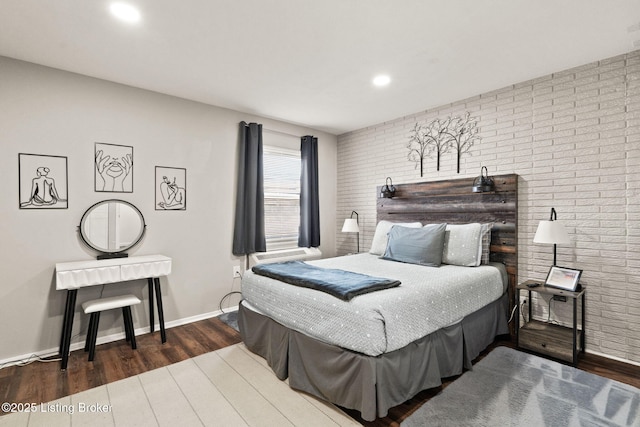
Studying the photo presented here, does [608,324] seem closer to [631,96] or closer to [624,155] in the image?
[624,155]

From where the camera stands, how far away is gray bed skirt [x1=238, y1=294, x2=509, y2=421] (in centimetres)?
179

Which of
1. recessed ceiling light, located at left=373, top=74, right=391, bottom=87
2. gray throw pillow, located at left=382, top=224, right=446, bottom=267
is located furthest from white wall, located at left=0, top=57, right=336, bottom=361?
gray throw pillow, located at left=382, top=224, right=446, bottom=267

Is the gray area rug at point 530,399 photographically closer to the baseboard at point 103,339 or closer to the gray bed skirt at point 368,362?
the gray bed skirt at point 368,362

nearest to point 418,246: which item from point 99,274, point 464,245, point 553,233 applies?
point 464,245

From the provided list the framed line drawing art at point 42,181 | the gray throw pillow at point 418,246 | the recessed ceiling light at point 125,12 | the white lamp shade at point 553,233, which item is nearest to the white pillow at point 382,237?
the gray throw pillow at point 418,246

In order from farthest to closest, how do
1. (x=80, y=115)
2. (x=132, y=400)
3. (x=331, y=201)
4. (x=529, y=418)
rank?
(x=331, y=201)
(x=80, y=115)
(x=132, y=400)
(x=529, y=418)

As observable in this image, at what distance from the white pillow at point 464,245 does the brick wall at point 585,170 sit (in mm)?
450

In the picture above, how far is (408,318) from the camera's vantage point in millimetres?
1978

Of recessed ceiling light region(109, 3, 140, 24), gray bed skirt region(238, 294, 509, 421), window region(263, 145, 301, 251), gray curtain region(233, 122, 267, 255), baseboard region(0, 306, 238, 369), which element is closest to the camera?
gray bed skirt region(238, 294, 509, 421)

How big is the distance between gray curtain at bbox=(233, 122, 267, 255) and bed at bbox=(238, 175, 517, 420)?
3.80ft

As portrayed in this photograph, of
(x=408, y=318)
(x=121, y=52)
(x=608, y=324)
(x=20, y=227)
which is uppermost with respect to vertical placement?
(x=121, y=52)

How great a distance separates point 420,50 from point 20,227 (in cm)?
364

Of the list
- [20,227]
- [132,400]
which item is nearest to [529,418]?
[132,400]

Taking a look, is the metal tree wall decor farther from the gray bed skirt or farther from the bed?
the gray bed skirt
